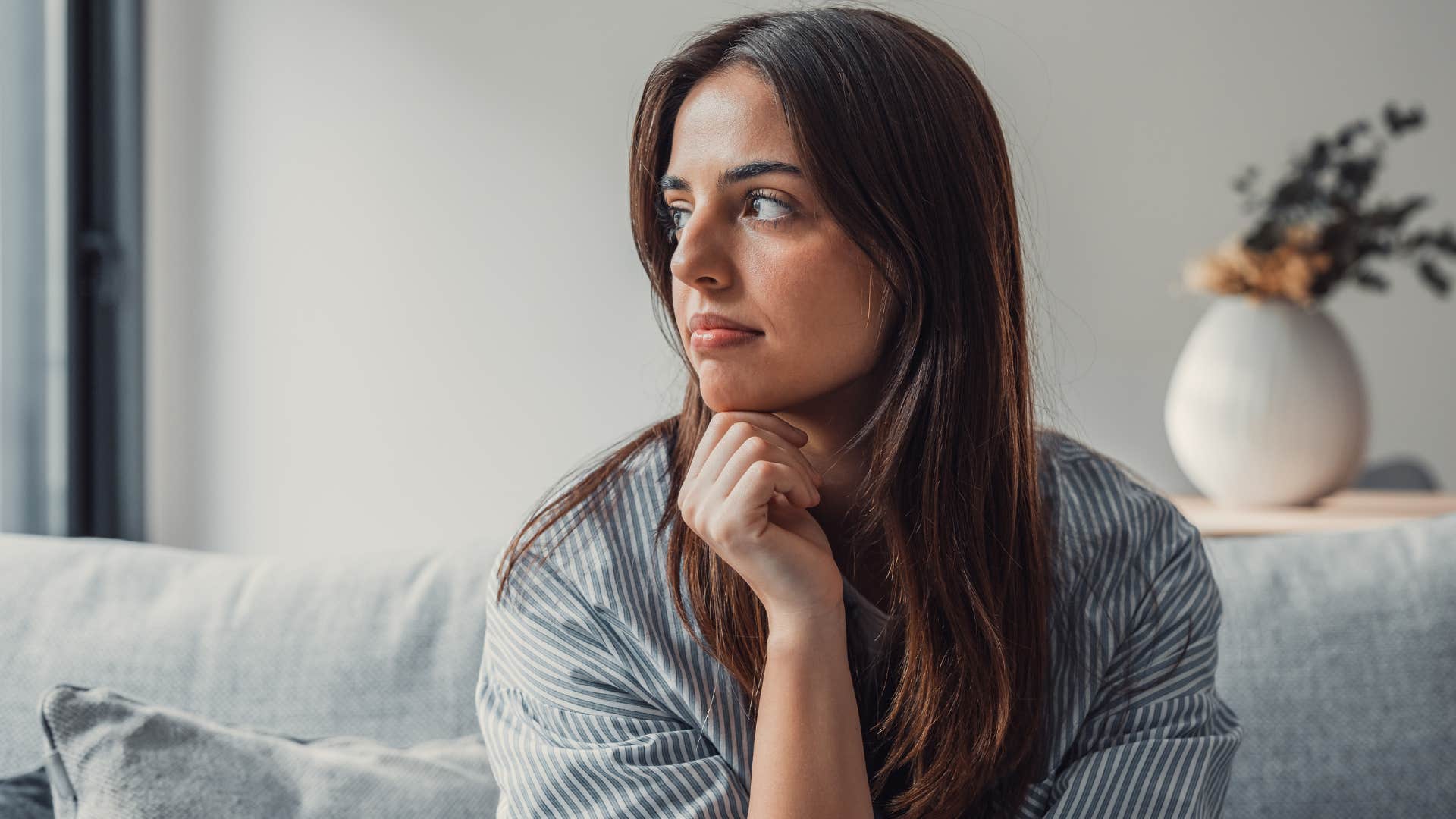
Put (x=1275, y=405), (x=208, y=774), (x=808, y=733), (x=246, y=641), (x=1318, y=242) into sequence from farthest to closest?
(x=1318, y=242)
(x=1275, y=405)
(x=246, y=641)
(x=208, y=774)
(x=808, y=733)

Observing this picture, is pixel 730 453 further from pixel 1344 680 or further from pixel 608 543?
pixel 1344 680

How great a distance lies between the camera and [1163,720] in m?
0.92

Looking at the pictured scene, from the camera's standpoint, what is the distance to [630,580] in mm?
943

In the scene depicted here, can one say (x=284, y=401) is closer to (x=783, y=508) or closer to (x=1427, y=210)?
(x=783, y=508)

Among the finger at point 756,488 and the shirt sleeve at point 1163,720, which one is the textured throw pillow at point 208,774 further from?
the shirt sleeve at point 1163,720

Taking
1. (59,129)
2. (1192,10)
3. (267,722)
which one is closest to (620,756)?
(267,722)

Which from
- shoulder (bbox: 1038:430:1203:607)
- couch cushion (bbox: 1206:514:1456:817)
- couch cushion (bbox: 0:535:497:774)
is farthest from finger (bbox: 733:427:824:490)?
couch cushion (bbox: 1206:514:1456:817)

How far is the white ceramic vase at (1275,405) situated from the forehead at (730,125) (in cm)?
132

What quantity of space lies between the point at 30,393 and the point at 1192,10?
2.61 meters

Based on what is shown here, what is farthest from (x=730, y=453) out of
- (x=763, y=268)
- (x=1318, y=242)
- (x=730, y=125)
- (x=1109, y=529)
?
(x=1318, y=242)

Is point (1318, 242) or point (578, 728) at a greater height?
point (1318, 242)

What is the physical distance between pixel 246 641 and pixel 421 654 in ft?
0.54

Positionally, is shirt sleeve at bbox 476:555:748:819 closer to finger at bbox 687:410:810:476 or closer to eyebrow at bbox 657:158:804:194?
finger at bbox 687:410:810:476

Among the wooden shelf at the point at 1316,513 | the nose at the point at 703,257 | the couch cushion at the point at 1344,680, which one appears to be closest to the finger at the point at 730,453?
the nose at the point at 703,257
